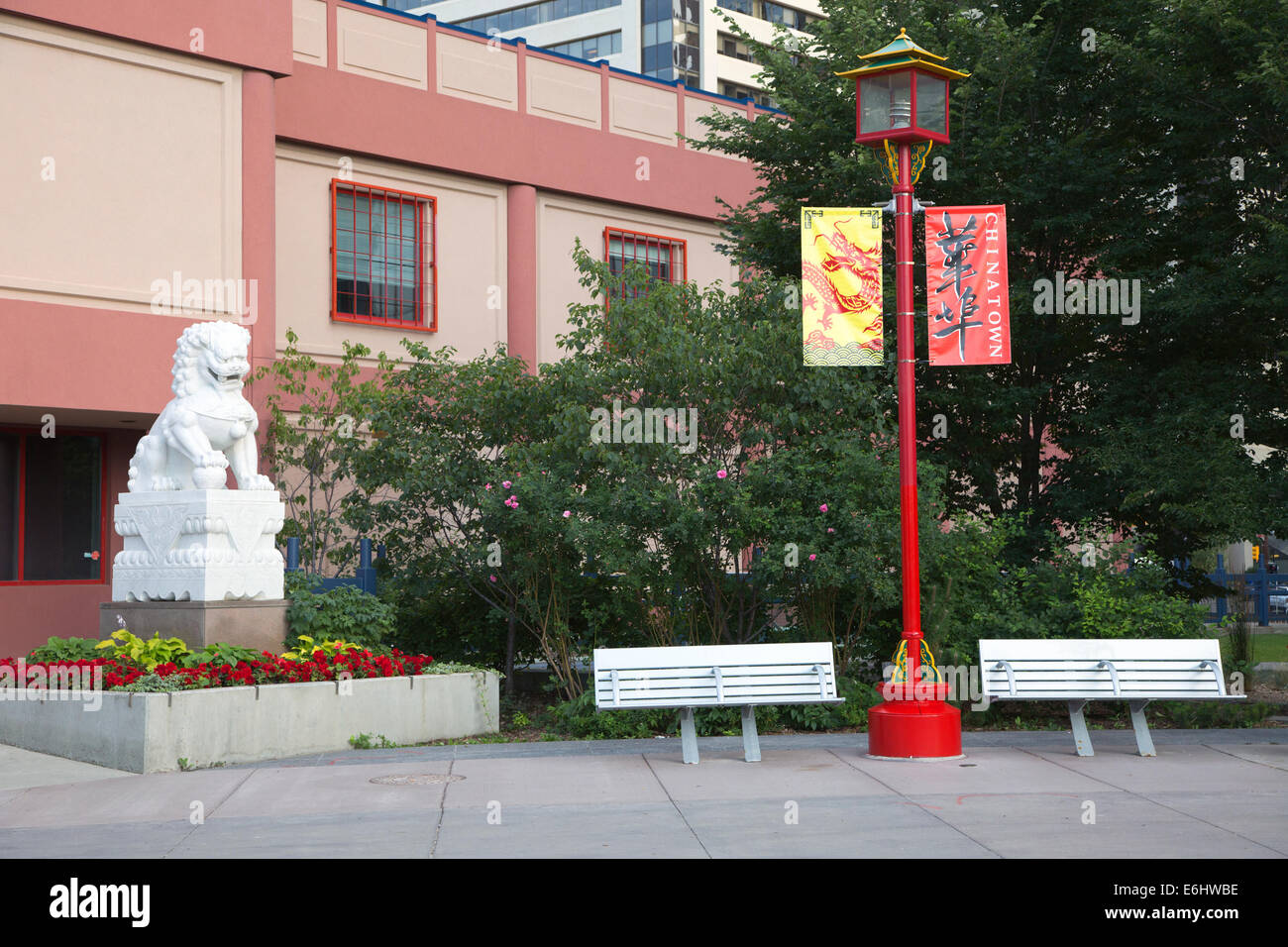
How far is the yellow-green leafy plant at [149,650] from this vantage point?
12.0m

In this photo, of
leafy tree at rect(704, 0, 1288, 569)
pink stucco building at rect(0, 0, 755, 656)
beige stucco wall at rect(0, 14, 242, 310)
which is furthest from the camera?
pink stucco building at rect(0, 0, 755, 656)

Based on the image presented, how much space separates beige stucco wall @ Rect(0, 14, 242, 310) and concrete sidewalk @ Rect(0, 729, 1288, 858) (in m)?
7.93

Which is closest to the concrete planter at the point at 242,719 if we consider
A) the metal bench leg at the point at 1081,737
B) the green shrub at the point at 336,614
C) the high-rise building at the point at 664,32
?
the green shrub at the point at 336,614

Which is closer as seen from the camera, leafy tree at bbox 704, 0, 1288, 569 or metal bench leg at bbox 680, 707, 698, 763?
metal bench leg at bbox 680, 707, 698, 763

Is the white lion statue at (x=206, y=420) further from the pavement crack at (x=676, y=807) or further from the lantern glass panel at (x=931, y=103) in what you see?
the lantern glass panel at (x=931, y=103)

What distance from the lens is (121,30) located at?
18.1m

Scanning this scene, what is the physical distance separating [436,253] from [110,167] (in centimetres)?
599

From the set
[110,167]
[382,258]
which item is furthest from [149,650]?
[382,258]

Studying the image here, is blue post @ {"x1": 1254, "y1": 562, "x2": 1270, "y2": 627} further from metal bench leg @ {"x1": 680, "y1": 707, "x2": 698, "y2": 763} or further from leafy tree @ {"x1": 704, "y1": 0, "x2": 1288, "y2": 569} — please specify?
metal bench leg @ {"x1": 680, "y1": 707, "x2": 698, "y2": 763}

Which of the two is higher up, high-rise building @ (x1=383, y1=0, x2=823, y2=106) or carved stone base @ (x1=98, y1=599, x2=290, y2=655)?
high-rise building @ (x1=383, y1=0, x2=823, y2=106)

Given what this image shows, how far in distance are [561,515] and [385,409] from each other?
3.28 metres

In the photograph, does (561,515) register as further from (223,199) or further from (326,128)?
(326,128)

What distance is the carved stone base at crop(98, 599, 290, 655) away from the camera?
12.5 m

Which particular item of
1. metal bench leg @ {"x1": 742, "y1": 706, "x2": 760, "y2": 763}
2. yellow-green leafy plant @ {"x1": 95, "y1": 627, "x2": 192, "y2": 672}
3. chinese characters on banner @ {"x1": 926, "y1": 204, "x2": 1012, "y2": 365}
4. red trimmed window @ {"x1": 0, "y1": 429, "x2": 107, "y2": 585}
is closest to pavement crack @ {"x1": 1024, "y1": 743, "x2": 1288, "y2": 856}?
metal bench leg @ {"x1": 742, "y1": 706, "x2": 760, "y2": 763}
